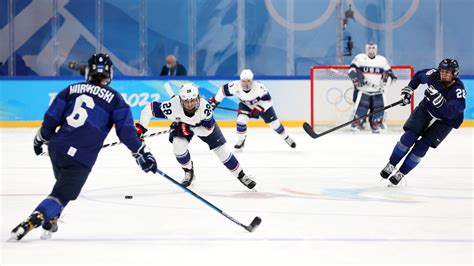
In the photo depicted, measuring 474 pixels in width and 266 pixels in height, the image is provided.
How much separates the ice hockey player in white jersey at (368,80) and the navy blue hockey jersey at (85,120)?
8042mm

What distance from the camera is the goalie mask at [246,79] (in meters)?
9.20

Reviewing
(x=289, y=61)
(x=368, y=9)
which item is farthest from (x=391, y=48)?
(x=289, y=61)

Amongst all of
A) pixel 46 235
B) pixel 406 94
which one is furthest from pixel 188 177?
pixel 46 235

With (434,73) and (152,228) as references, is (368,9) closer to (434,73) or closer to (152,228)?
(434,73)

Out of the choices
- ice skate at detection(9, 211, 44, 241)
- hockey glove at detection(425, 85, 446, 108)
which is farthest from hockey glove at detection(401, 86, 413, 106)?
ice skate at detection(9, 211, 44, 241)

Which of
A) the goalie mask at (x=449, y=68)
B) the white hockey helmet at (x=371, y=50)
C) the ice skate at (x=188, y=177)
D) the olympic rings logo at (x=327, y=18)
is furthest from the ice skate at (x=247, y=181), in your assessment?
the olympic rings logo at (x=327, y=18)

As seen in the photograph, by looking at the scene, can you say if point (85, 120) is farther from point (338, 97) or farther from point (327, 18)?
point (327, 18)

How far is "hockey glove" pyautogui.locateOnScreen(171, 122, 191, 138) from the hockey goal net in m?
5.79

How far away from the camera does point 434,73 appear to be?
21.2 ft

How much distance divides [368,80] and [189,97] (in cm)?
650

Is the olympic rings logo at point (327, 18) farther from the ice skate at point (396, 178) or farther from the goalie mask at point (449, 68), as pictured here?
the goalie mask at point (449, 68)

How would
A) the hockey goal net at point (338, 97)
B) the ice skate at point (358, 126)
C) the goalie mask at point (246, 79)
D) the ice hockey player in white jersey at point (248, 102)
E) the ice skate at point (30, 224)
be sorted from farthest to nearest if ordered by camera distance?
1. the ice skate at point (358, 126)
2. the hockey goal net at point (338, 97)
3. the ice hockey player in white jersey at point (248, 102)
4. the goalie mask at point (246, 79)
5. the ice skate at point (30, 224)

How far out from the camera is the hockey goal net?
12.0m

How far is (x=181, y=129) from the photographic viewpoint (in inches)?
249
